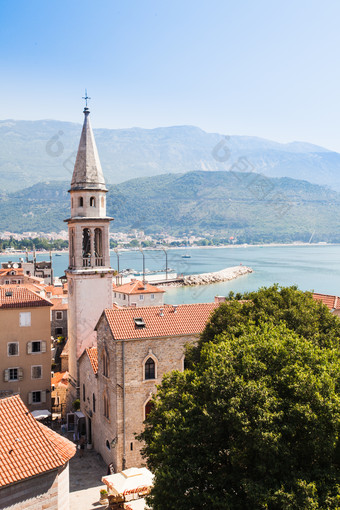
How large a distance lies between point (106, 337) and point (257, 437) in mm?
11887

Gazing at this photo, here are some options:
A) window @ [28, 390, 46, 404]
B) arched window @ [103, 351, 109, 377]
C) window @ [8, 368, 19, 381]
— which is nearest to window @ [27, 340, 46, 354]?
window @ [8, 368, 19, 381]

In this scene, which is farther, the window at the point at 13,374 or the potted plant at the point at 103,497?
the window at the point at 13,374

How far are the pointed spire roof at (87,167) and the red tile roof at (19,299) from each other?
284 inches

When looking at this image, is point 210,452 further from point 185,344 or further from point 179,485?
point 185,344

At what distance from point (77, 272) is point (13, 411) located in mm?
14619

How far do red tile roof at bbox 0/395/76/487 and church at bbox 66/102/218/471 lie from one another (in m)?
7.54

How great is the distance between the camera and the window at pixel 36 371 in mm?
28297

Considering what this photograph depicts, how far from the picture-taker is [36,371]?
28.4 m

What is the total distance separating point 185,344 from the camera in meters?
22.1

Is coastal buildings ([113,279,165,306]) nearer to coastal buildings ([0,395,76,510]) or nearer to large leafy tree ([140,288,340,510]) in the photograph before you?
large leafy tree ([140,288,340,510])

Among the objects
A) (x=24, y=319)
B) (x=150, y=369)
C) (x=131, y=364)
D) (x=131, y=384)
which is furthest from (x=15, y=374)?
(x=150, y=369)

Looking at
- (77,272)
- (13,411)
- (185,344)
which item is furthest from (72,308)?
(13,411)

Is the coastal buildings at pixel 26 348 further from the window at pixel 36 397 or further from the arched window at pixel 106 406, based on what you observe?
the arched window at pixel 106 406

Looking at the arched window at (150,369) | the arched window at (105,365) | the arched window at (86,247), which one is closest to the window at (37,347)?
the arched window at (86,247)
